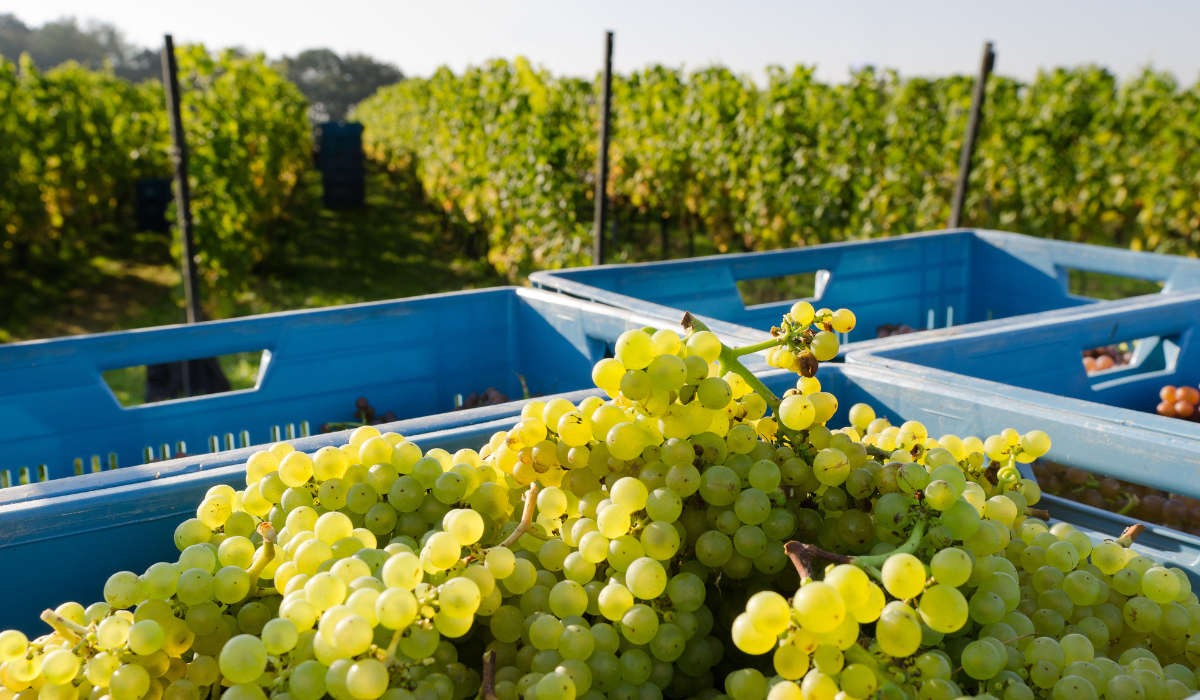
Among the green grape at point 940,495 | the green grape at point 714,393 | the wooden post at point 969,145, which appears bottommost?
the green grape at point 940,495

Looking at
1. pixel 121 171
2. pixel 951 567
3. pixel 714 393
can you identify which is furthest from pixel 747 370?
pixel 121 171

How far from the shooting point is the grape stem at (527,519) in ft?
2.74

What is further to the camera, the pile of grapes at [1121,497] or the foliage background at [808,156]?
the foliage background at [808,156]

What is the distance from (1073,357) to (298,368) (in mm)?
1783

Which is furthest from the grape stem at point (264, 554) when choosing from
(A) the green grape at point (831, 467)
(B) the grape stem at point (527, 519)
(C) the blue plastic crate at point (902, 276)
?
(C) the blue plastic crate at point (902, 276)

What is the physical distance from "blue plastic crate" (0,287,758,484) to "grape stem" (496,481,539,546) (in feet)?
2.59

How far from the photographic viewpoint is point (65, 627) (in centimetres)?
77

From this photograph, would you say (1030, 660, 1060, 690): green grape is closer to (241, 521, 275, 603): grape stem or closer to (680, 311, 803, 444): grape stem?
(680, 311, 803, 444): grape stem

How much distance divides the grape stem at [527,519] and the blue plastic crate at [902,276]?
4.10 ft

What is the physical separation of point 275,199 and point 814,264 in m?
8.27

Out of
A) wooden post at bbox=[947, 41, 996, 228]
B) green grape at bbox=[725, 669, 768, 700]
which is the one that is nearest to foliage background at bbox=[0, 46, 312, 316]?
wooden post at bbox=[947, 41, 996, 228]

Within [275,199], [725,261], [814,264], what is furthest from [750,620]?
[275,199]

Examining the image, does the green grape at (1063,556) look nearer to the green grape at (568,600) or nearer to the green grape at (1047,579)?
the green grape at (1047,579)

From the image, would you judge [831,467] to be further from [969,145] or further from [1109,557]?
[969,145]
